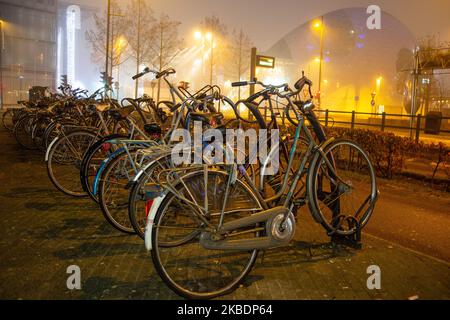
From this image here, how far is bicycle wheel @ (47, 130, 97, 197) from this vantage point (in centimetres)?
609

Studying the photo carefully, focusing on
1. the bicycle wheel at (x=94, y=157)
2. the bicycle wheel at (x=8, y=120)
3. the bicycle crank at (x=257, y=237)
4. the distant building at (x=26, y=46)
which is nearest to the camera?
the bicycle crank at (x=257, y=237)

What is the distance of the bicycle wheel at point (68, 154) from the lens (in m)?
6.09

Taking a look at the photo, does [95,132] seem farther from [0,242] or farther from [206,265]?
[206,265]

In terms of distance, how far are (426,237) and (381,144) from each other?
4.05 meters

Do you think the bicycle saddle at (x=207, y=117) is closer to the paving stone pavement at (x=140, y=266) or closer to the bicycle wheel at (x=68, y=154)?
the paving stone pavement at (x=140, y=266)

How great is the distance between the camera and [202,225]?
11.4 ft

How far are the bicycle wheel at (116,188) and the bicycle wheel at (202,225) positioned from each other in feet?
2.93

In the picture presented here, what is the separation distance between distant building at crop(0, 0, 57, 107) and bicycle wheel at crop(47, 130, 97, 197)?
37667 mm

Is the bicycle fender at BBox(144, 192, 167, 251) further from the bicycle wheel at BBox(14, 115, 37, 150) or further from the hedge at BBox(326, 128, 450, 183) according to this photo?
the bicycle wheel at BBox(14, 115, 37, 150)

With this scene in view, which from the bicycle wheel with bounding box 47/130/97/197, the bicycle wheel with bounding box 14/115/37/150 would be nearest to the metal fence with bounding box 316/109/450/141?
the bicycle wheel with bounding box 47/130/97/197

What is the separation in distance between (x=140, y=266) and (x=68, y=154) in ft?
9.32

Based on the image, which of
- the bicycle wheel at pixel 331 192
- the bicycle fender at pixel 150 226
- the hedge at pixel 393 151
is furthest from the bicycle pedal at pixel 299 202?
the hedge at pixel 393 151

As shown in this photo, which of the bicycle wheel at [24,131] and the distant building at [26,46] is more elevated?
the distant building at [26,46]
